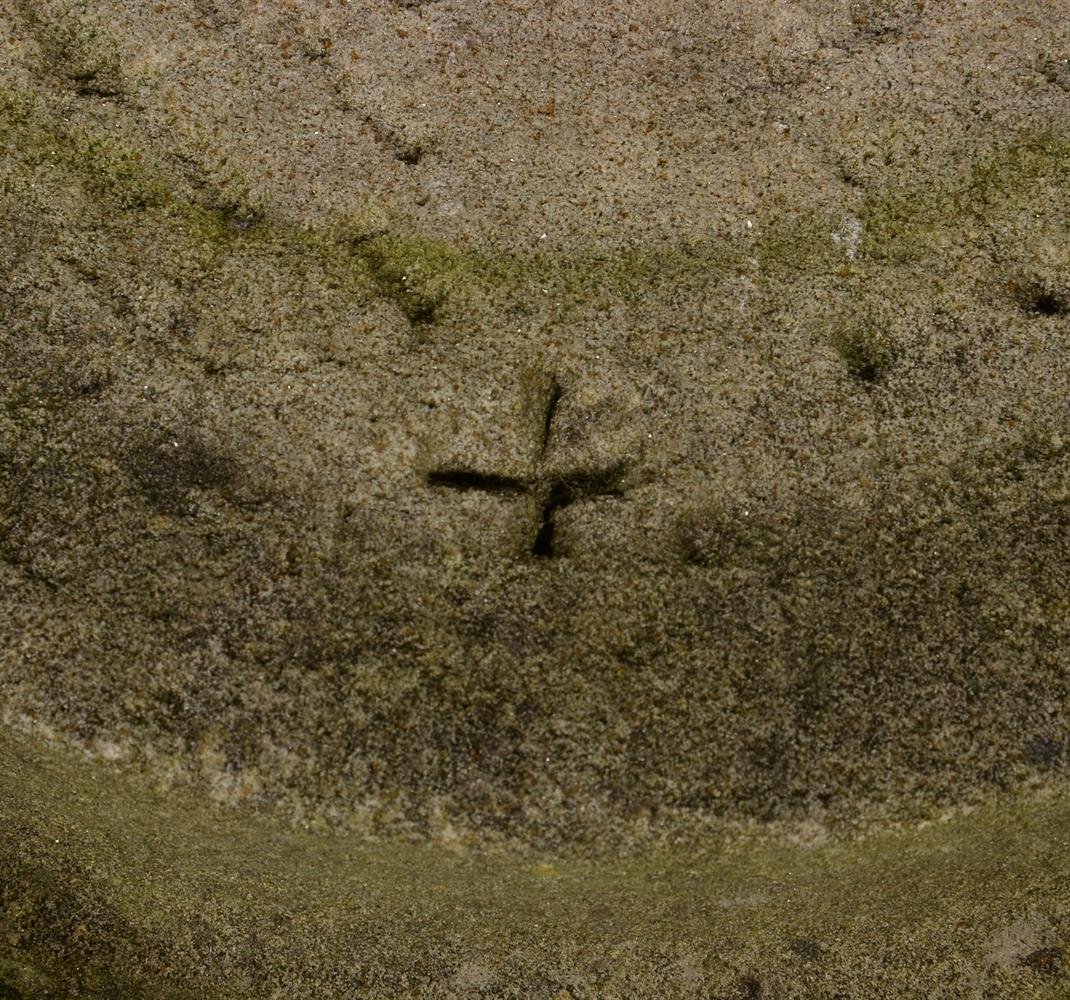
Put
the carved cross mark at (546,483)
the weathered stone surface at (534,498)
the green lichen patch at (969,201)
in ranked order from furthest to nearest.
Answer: the green lichen patch at (969,201), the carved cross mark at (546,483), the weathered stone surface at (534,498)

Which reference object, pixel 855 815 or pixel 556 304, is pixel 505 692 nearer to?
pixel 855 815

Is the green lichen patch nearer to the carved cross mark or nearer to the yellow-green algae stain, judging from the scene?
the carved cross mark

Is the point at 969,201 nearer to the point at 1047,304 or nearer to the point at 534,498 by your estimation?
the point at 1047,304

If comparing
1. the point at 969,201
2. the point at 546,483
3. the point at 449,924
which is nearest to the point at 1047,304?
the point at 969,201

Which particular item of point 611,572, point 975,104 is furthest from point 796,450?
point 975,104

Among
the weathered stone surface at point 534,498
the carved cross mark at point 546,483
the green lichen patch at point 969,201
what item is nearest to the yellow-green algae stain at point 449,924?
the weathered stone surface at point 534,498

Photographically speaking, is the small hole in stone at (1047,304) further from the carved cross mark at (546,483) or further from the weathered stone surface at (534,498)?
the carved cross mark at (546,483)

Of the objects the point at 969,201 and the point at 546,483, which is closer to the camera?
the point at 546,483

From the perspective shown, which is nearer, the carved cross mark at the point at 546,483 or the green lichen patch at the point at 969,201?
the carved cross mark at the point at 546,483
